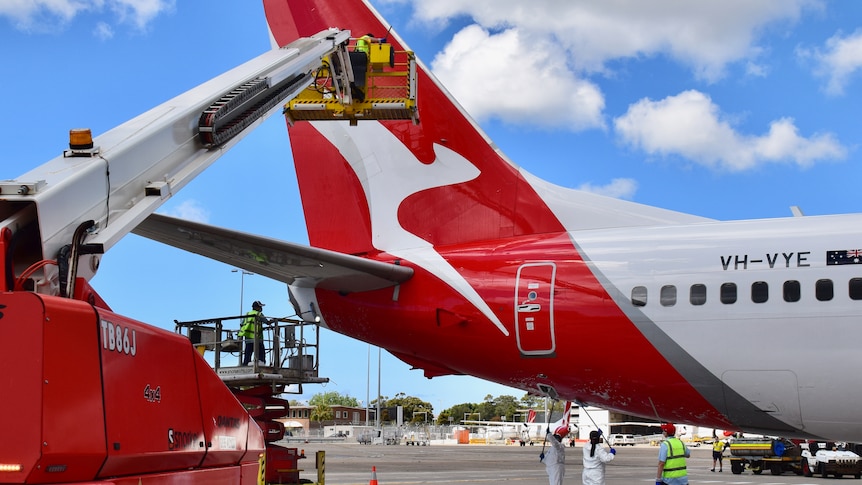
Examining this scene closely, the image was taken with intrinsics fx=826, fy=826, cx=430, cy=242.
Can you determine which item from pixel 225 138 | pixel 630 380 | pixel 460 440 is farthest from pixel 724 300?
pixel 460 440

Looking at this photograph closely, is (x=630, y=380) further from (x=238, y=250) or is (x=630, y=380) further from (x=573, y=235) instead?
(x=238, y=250)

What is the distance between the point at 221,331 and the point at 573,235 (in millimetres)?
5615

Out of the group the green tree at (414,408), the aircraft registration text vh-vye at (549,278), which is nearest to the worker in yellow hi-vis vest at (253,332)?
the aircraft registration text vh-vye at (549,278)

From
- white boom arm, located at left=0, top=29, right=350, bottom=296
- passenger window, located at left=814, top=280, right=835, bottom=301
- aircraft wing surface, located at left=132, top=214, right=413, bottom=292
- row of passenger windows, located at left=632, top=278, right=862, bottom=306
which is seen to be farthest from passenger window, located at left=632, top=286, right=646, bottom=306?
white boom arm, located at left=0, top=29, right=350, bottom=296

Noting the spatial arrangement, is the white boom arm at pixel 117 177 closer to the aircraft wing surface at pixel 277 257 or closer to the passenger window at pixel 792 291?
the aircraft wing surface at pixel 277 257

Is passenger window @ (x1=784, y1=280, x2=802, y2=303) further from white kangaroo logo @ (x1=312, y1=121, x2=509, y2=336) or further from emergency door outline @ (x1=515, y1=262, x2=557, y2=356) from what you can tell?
white kangaroo logo @ (x1=312, y1=121, x2=509, y2=336)

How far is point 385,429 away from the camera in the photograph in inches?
2489

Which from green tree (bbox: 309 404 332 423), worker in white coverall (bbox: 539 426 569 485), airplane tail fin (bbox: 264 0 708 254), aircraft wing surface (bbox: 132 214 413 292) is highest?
airplane tail fin (bbox: 264 0 708 254)

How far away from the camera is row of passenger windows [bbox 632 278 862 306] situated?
8875mm

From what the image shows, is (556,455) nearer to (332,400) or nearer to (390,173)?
(390,173)

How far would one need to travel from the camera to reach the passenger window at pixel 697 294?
31.1ft

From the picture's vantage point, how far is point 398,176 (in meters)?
12.5

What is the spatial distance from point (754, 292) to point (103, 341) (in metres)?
7.55

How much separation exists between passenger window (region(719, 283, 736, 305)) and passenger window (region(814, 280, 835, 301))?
842mm
